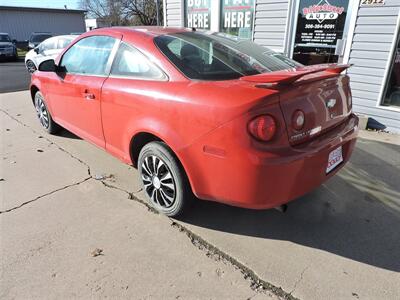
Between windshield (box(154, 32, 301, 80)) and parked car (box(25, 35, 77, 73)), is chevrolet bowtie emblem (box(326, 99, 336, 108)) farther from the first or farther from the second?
parked car (box(25, 35, 77, 73))

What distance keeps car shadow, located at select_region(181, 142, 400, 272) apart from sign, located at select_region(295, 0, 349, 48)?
309 cm

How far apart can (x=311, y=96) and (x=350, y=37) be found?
12.5 feet

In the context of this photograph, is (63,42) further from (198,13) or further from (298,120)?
(298,120)

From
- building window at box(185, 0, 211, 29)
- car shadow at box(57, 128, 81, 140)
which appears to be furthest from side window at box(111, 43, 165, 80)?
building window at box(185, 0, 211, 29)

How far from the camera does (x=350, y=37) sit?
5.38 metres

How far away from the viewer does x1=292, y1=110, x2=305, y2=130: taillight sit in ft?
7.16

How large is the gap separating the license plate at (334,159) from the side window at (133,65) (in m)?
1.45

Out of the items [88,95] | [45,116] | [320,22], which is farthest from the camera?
[320,22]

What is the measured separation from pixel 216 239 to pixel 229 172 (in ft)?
2.36

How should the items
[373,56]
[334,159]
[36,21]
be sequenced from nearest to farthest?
1. [334,159]
2. [373,56]
3. [36,21]

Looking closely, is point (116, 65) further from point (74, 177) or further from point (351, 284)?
point (351, 284)

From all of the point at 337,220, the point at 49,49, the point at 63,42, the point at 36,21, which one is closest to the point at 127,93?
the point at 337,220

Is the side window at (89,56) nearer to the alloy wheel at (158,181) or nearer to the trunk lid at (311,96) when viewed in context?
the alloy wheel at (158,181)

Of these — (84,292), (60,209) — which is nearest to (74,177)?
(60,209)
